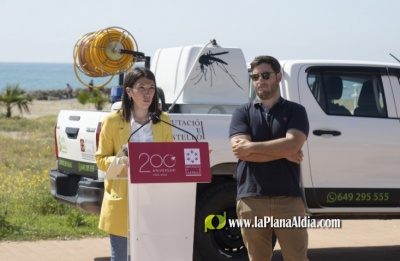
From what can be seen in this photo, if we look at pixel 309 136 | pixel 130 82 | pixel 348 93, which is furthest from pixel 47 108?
pixel 130 82

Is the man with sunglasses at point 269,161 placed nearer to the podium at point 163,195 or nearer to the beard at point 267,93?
the beard at point 267,93

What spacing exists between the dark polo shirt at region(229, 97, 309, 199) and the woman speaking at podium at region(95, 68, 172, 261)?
0.53 meters

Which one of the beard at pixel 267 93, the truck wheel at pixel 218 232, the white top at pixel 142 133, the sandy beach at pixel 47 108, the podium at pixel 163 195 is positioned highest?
the beard at pixel 267 93

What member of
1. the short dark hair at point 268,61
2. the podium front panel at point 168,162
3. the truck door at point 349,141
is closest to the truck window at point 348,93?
the truck door at point 349,141

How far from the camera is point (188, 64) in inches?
345

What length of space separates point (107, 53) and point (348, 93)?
2.52 metres

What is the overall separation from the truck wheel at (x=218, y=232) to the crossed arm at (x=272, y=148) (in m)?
2.50

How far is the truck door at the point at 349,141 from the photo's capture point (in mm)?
8320

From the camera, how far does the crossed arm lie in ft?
18.6

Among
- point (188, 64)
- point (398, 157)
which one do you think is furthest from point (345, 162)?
point (188, 64)

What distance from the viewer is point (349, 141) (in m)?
8.37

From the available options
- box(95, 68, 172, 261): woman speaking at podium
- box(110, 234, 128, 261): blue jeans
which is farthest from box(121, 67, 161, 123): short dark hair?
box(110, 234, 128, 261): blue jeans

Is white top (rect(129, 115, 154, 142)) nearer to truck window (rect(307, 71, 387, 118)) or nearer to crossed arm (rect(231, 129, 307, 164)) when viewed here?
crossed arm (rect(231, 129, 307, 164))

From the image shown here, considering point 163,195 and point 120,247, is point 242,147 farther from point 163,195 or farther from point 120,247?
point 120,247
